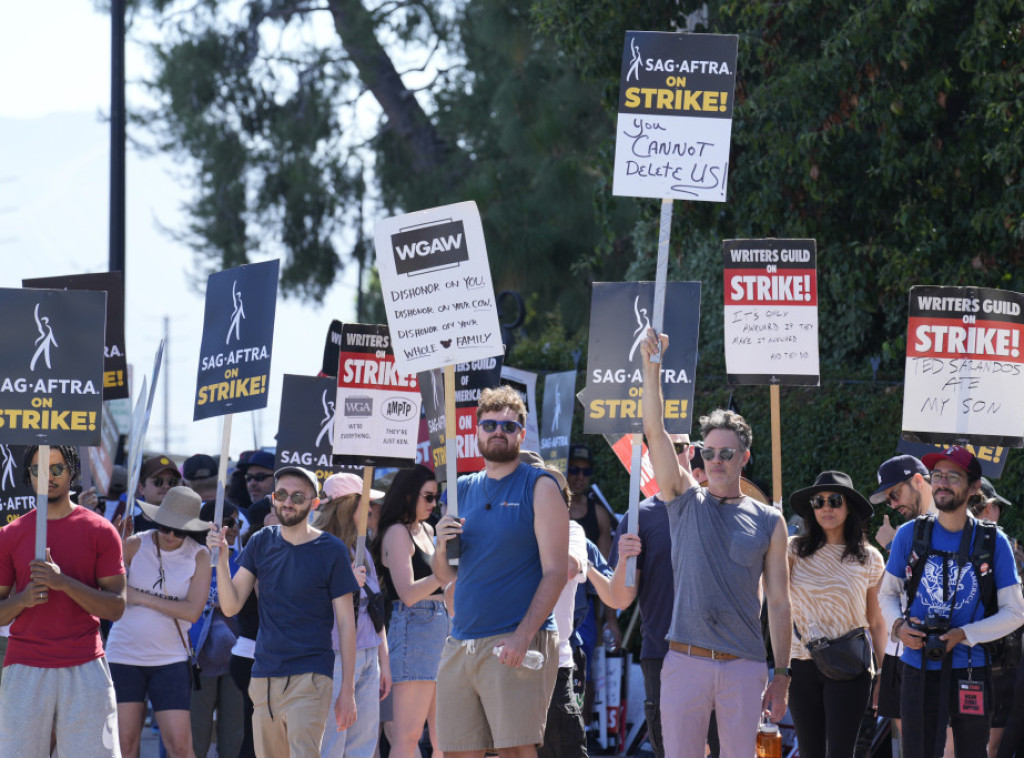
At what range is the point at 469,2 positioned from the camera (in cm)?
2384

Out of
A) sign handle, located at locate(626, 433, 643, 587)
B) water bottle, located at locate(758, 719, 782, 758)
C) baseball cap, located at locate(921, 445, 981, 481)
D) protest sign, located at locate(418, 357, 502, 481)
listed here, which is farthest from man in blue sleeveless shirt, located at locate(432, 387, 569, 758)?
protest sign, located at locate(418, 357, 502, 481)

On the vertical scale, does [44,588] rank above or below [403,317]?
below

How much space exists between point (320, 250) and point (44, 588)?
60.6 ft

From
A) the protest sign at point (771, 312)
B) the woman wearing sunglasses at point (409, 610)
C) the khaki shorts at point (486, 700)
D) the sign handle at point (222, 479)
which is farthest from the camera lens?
the protest sign at point (771, 312)

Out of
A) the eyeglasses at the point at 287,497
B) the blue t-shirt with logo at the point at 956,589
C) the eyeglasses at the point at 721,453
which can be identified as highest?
the eyeglasses at the point at 721,453

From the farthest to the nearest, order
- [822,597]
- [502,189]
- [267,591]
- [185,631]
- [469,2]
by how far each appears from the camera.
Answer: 1. [469,2]
2. [502,189]
3. [185,631]
4. [822,597]
5. [267,591]

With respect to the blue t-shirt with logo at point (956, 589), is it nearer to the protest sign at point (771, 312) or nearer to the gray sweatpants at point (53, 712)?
the protest sign at point (771, 312)

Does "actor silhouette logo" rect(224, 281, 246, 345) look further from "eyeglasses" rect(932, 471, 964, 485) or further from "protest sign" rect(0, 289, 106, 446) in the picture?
"eyeglasses" rect(932, 471, 964, 485)

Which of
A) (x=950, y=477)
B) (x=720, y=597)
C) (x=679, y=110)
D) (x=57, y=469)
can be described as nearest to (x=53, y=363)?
(x=57, y=469)

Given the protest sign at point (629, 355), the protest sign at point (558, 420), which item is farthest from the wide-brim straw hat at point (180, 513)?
the protest sign at point (558, 420)

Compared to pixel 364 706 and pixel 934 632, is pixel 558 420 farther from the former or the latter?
pixel 934 632

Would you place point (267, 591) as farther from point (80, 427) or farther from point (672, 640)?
point (672, 640)

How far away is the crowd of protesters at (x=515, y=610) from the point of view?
634 cm

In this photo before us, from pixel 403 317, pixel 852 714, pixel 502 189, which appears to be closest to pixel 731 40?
pixel 403 317
